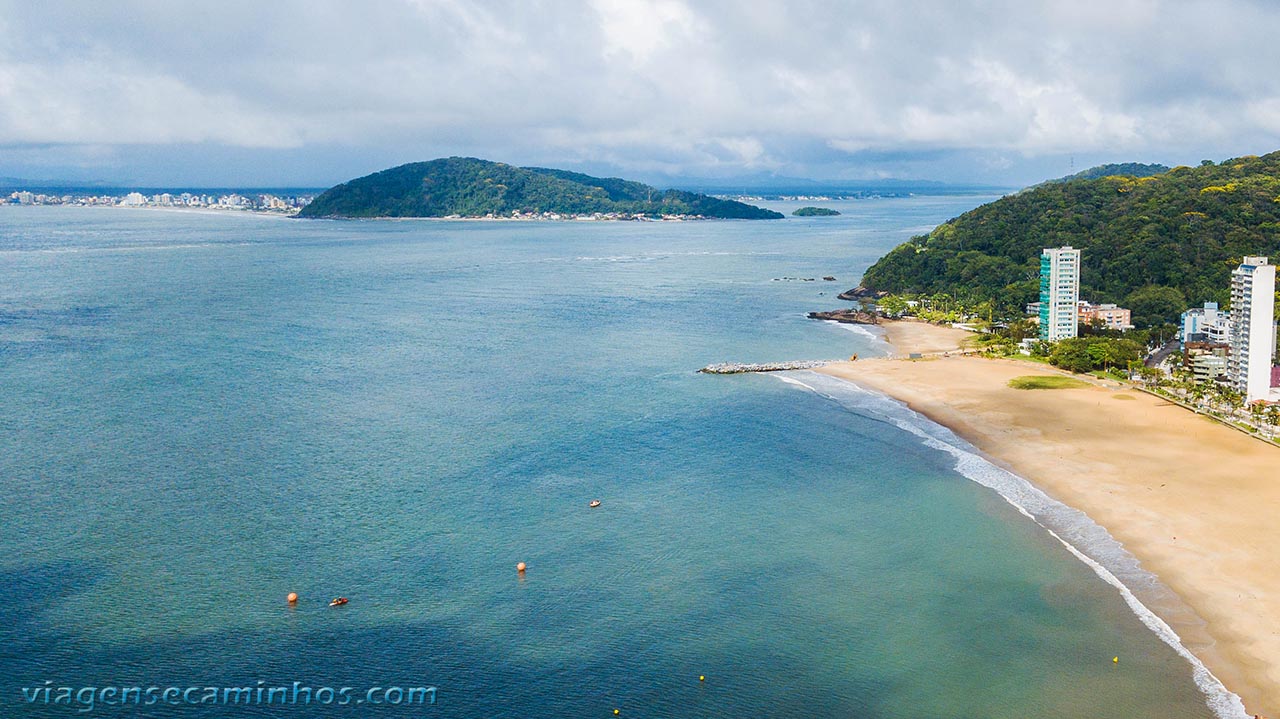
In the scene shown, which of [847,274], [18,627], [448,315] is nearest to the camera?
[18,627]

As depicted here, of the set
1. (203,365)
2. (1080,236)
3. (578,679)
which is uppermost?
(1080,236)

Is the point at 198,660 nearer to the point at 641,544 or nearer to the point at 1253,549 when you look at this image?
the point at 641,544

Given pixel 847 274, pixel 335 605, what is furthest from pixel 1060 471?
pixel 847 274

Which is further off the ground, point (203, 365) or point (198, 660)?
point (203, 365)

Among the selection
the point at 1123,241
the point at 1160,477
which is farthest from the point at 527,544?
the point at 1123,241

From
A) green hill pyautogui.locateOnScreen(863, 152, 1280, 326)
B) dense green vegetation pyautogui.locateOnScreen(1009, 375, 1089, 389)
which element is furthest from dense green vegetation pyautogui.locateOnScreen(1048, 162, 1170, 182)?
dense green vegetation pyautogui.locateOnScreen(1009, 375, 1089, 389)

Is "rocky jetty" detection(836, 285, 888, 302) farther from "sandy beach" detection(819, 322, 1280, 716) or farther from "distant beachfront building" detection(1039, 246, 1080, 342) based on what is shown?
"sandy beach" detection(819, 322, 1280, 716)

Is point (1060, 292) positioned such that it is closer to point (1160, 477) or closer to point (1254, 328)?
point (1254, 328)
